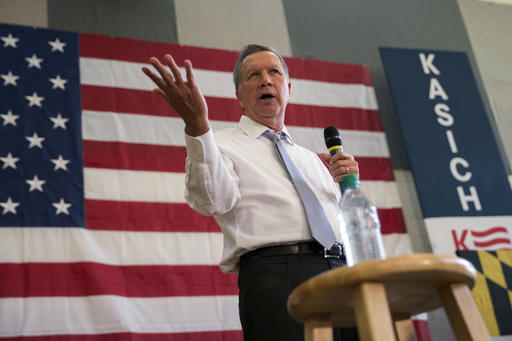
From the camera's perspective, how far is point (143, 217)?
9.79 ft

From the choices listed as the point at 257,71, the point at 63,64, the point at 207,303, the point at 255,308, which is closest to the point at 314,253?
the point at 255,308

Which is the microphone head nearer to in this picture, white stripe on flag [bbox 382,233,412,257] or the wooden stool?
the wooden stool

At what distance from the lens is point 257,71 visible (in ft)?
6.10

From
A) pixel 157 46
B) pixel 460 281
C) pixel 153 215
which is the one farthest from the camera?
pixel 157 46

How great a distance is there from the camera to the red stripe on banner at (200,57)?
3318 mm

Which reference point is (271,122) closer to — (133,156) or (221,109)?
(133,156)

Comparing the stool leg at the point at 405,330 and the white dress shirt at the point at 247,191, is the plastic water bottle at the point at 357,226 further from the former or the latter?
the white dress shirt at the point at 247,191

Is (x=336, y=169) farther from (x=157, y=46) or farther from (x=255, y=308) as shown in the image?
(x=157, y=46)

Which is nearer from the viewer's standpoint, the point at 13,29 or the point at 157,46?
the point at 13,29

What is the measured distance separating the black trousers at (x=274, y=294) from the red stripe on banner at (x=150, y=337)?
1396mm

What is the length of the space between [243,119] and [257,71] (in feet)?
0.54

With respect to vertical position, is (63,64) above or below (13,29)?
below

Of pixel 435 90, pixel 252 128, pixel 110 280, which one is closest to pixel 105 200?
pixel 110 280

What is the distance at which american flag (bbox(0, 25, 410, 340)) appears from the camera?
8.80ft
